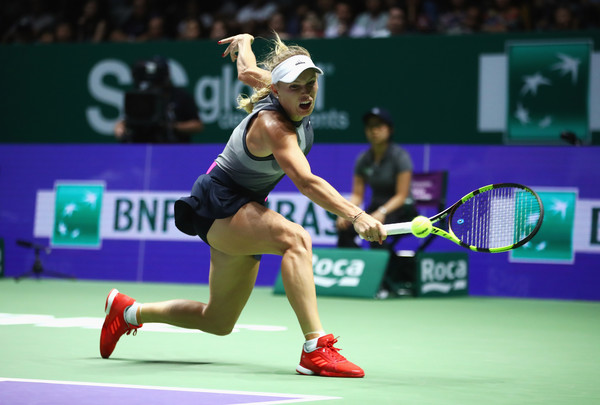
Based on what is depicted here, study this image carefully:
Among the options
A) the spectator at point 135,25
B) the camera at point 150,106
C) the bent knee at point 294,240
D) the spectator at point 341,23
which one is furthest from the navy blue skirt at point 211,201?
the spectator at point 135,25

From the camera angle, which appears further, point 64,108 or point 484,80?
point 64,108

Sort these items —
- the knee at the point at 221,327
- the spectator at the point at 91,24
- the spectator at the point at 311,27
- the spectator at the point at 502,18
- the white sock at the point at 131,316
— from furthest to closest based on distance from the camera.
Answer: the spectator at the point at 91,24 → the spectator at the point at 311,27 → the spectator at the point at 502,18 → the white sock at the point at 131,316 → the knee at the point at 221,327

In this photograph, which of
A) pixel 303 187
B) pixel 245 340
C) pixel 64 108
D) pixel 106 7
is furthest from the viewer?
pixel 106 7

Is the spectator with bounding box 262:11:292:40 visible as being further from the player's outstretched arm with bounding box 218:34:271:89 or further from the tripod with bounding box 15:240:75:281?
the player's outstretched arm with bounding box 218:34:271:89

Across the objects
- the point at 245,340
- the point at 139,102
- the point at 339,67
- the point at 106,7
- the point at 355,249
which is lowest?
the point at 245,340

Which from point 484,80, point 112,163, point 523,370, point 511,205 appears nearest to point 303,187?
point 511,205

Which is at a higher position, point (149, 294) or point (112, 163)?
point (112, 163)

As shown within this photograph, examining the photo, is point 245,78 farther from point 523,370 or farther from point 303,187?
point 523,370

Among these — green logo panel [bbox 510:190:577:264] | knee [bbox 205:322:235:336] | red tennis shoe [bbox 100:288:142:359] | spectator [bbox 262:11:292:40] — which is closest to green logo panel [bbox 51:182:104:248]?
spectator [bbox 262:11:292:40]

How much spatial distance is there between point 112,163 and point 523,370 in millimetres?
6708

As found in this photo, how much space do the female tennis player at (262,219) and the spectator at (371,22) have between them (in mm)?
8114

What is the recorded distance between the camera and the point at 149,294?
938 cm

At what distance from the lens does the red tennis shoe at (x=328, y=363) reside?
4.64m

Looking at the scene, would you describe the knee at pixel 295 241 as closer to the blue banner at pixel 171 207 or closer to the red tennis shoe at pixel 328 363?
the red tennis shoe at pixel 328 363
